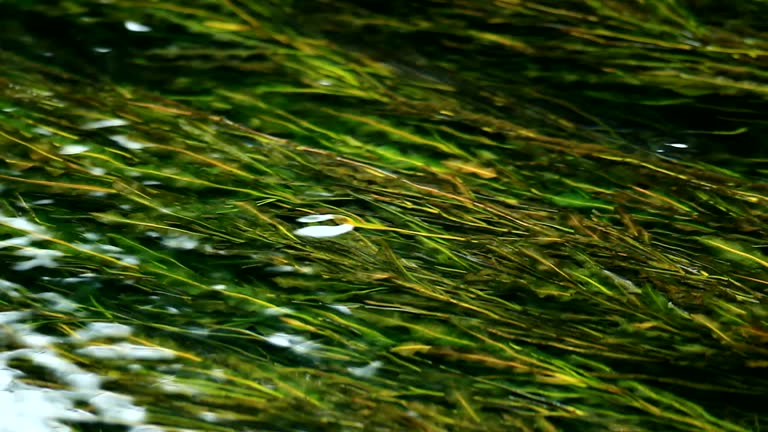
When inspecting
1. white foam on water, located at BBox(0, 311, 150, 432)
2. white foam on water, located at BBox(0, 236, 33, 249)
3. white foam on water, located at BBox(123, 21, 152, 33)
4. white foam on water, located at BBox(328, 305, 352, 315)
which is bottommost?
white foam on water, located at BBox(0, 311, 150, 432)

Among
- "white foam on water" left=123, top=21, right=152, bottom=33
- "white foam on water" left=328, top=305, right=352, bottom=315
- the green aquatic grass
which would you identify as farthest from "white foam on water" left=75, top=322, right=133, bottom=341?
"white foam on water" left=123, top=21, right=152, bottom=33

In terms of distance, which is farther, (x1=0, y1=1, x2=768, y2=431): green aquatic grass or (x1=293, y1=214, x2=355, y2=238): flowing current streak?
(x1=293, y1=214, x2=355, y2=238): flowing current streak

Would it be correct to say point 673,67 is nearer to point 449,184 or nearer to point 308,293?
point 449,184

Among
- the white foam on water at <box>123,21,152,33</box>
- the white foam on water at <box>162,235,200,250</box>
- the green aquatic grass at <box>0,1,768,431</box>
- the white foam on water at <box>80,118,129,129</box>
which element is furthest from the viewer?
the white foam on water at <box>123,21,152,33</box>

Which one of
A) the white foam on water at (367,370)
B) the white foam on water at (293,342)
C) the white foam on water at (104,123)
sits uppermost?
the white foam on water at (104,123)

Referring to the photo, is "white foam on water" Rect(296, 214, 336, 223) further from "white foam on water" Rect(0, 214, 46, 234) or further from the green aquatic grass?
"white foam on water" Rect(0, 214, 46, 234)

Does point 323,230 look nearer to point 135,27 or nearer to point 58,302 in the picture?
point 58,302

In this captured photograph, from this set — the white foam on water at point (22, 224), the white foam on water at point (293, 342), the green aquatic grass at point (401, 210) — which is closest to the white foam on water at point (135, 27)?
the green aquatic grass at point (401, 210)

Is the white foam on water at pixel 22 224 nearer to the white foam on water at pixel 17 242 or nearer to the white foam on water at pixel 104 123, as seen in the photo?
the white foam on water at pixel 17 242

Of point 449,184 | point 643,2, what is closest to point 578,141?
point 449,184
